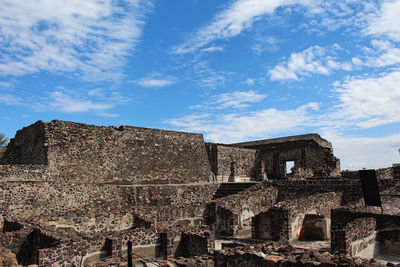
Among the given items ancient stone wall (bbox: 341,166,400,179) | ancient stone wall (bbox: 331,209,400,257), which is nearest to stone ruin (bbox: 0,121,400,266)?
ancient stone wall (bbox: 331,209,400,257)

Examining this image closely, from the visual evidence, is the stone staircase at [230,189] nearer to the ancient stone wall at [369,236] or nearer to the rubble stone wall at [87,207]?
the rubble stone wall at [87,207]

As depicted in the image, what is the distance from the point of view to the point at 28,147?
15.7 metres

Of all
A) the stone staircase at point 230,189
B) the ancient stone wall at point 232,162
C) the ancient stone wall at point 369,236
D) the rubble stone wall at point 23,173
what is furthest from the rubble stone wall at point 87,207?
the ancient stone wall at point 232,162

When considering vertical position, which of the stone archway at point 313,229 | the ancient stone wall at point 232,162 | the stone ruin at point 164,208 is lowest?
the stone archway at point 313,229

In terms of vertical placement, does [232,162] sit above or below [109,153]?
below

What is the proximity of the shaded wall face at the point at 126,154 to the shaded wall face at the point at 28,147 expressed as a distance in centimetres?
52

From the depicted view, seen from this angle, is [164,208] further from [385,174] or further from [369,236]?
[385,174]

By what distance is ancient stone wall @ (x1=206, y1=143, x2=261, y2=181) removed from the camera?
22844 mm

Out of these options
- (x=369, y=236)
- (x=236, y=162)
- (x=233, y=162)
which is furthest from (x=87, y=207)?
(x=236, y=162)

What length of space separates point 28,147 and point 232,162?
13120mm

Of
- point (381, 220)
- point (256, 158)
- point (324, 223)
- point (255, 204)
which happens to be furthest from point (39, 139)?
point (256, 158)

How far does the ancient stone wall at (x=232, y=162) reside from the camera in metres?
22.8

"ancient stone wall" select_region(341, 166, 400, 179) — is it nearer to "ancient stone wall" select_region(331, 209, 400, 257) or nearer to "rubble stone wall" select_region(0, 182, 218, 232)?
"ancient stone wall" select_region(331, 209, 400, 257)

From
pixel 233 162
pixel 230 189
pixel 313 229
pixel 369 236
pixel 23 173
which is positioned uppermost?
pixel 233 162
